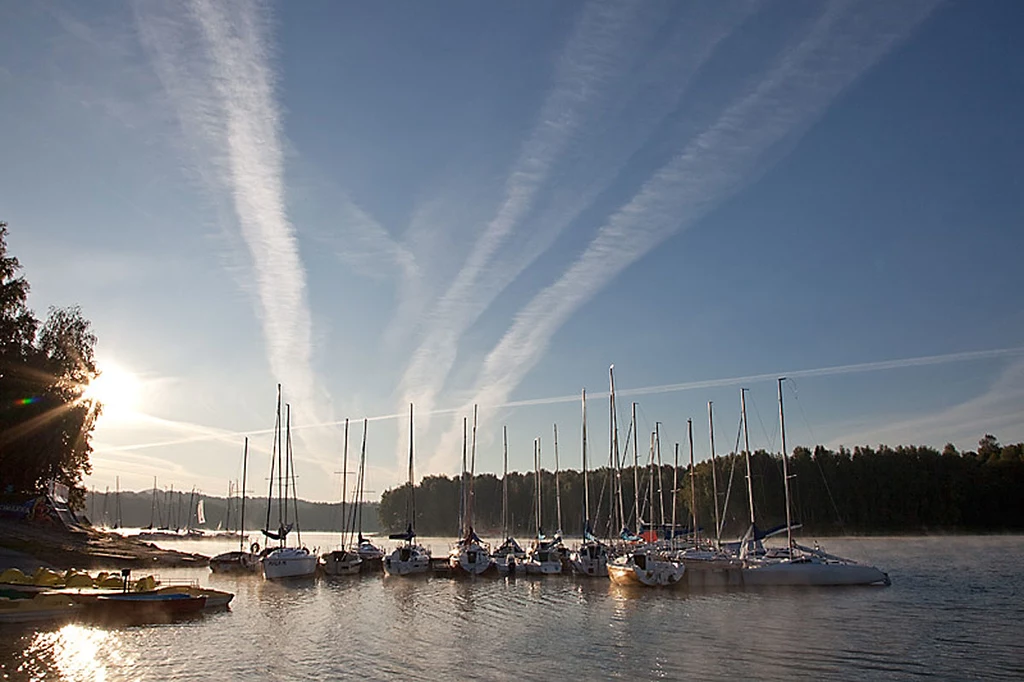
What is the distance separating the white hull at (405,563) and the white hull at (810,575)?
89.0ft

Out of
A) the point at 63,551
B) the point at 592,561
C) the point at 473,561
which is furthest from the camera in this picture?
the point at 473,561

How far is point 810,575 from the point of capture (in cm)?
5109

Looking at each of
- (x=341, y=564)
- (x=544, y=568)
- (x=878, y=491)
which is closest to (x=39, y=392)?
(x=341, y=564)

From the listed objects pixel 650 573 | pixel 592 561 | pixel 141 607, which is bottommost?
pixel 141 607

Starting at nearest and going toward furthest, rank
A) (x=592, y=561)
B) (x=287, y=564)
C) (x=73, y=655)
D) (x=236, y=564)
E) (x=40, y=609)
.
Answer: (x=73, y=655), (x=40, y=609), (x=592, y=561), (x=287, y=564), (x=236, y=564)

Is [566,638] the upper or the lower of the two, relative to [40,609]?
lower

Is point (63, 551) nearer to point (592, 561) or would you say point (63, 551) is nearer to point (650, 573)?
point (592, 561)

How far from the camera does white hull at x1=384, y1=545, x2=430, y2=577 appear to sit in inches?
2618

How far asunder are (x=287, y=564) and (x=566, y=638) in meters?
36.6

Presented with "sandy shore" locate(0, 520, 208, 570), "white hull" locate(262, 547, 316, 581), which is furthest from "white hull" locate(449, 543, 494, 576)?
"sandy shore" locate(0, 520, 208, 570)

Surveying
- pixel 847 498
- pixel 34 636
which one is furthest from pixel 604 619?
pixel 847 498

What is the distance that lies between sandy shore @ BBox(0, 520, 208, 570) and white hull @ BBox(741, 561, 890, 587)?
45.1m

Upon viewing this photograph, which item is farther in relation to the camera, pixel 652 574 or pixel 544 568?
pixel 544 568

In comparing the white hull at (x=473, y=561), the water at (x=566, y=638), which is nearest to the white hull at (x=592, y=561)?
the water at (x=566, y=638)
